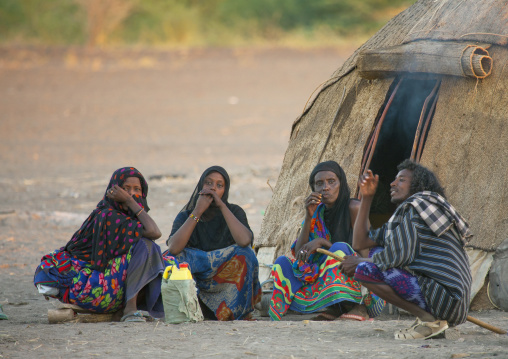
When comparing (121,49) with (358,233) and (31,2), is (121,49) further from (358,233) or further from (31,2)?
(358,233)

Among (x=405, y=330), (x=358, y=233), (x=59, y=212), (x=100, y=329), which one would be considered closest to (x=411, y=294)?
(x=405, y=330)

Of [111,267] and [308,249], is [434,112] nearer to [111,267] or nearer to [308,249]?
[308,249]

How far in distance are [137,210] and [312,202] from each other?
1.16 meters

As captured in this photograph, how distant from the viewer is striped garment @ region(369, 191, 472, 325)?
4.43 metres

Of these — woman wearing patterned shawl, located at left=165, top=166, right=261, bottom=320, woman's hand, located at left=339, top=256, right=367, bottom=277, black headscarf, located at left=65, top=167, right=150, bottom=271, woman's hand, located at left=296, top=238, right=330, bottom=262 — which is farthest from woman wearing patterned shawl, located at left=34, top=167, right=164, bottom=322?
woman's hand, located at left=339, top=256, right=367, bottom=277

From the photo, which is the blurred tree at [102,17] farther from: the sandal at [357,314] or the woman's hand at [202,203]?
the sandal at [357,314]

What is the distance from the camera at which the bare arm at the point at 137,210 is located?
211 inches

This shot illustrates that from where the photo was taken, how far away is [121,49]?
2397cm

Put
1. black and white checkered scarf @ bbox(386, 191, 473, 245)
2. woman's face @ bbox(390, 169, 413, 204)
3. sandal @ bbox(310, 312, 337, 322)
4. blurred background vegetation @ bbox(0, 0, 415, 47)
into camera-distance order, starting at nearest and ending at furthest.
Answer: black and white checkered scarf @ bbox(386, 191, 473, 245), woman's face @ bbox(390, 169, 413, 204), sandal @ bbox(310, 312, 337, 322), blurred background vegetation @ bbox(0, 0, 415, 47)

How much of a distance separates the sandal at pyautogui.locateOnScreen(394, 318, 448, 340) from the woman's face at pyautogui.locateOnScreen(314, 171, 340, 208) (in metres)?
1.25

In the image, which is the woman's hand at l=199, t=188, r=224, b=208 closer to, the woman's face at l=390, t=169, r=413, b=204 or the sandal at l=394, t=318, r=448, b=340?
the woman's face at l=390, t=169, r=413, b=204

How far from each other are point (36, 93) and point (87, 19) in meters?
5.69

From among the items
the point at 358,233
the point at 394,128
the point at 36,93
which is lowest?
the point at 358,233

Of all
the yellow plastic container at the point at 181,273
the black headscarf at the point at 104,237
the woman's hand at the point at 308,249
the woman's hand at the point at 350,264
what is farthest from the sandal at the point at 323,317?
the black headscarf at the point at 104,237
